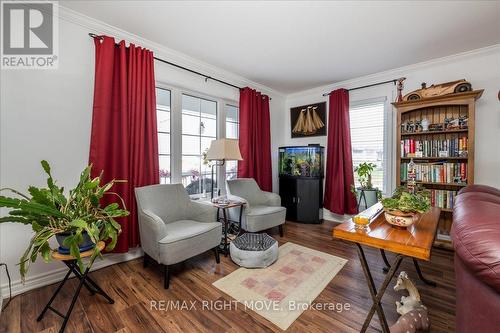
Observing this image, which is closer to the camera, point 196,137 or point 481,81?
point 481,81

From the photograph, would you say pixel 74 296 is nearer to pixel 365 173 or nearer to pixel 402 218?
pixel 402 218

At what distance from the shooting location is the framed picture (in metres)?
3.99

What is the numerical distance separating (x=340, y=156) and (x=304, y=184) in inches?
29.5

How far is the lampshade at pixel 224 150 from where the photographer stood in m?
2.46

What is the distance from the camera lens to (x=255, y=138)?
12.1 feet

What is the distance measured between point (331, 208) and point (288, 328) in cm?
258

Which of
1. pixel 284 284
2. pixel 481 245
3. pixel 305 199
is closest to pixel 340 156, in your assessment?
pixel 305 199

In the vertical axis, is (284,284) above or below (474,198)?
below

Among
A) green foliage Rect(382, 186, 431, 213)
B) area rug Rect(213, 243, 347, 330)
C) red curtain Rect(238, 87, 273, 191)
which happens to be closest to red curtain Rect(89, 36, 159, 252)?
area rug Rect(213, 243, 347, 330)

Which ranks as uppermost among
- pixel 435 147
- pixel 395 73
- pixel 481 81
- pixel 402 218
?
pixel 395 73

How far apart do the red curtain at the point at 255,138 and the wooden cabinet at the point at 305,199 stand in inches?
17.2

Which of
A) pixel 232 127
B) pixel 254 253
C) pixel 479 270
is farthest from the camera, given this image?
pixel 232 127

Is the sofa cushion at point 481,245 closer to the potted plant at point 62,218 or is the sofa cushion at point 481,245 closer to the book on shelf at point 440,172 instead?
the potted plant at point 62,218

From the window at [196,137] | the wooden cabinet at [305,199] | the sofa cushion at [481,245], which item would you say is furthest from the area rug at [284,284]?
the window at [196,137]
